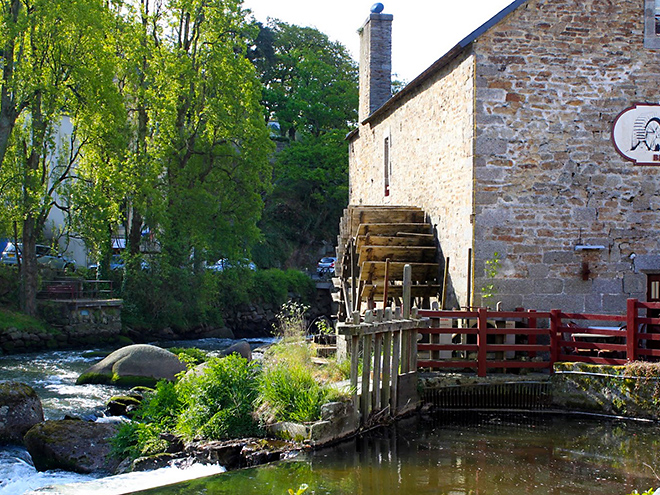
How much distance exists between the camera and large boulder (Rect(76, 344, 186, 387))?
14.8 meters

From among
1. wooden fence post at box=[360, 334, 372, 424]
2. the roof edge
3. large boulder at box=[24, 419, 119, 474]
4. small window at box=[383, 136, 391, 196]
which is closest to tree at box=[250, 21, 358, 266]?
small window at box=[383, 136, 391, 196]

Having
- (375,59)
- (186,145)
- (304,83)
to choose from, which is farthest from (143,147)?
(304,83)

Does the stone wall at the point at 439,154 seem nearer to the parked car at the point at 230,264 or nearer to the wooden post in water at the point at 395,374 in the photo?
the wooden post in water at the point at 395,374

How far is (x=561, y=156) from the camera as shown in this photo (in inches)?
516

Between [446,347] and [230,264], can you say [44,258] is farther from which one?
[446,347]

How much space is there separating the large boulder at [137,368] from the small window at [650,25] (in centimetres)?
1045

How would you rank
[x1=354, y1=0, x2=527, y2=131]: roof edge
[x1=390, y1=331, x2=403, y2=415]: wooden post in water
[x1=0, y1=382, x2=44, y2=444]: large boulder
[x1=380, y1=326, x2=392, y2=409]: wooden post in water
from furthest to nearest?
[x1=354, y1=0, x2=527, y2=131]: roof edge, [x1=0, y1=382, x2=44, y2=444]: large boulder, [x1=390, y1=331, x2=403, y2=415]: wooden post in water, [x1=380, y1=326, x2=392, y2=409]: wooden post in water

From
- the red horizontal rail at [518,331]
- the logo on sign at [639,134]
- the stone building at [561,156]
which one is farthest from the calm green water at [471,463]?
the logo on sign at [639,134]

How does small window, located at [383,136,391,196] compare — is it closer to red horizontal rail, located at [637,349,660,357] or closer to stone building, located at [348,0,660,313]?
stone building, located at [348,0,660,313]

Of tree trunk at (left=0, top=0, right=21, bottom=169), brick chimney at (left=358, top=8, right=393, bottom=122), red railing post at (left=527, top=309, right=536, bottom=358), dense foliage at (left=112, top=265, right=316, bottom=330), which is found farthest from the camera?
dense foliage at (left=112, top=265, right=316, bottom=330)

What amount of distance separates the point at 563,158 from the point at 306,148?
27185mm

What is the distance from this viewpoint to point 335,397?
30.8ft

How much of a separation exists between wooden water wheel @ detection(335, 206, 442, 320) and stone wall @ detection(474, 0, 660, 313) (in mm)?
1788

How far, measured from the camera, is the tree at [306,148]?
130 feet
